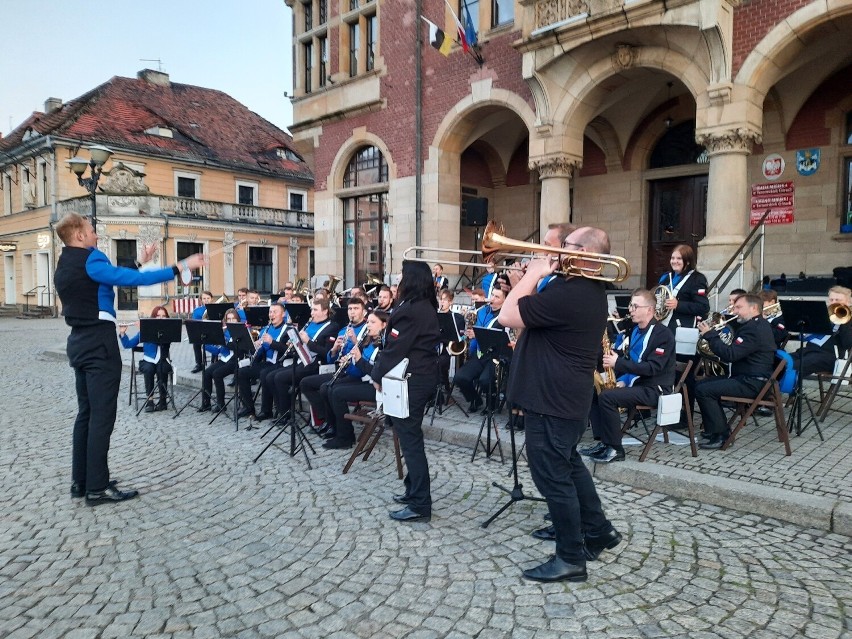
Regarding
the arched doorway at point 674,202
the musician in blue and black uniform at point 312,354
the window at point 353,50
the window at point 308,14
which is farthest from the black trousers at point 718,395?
the window at point 308,14

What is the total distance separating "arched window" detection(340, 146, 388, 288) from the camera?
18359 mm

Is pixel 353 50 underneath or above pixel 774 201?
above

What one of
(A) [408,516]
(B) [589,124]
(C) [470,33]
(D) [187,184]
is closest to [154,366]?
(A) [408,516]

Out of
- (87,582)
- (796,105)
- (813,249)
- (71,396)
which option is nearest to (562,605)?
(87,582)

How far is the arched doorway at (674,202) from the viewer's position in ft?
49.3

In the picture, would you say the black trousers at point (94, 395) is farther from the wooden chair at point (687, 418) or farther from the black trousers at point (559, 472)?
the wooden chair at point (687, 418)

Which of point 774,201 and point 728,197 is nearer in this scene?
point 728,197

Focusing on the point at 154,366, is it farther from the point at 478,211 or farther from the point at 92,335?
the point at 478,211

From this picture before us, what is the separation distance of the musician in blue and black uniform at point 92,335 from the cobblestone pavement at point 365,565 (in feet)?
0.85

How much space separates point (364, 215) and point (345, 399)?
43.9 ft

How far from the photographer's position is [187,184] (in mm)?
32844

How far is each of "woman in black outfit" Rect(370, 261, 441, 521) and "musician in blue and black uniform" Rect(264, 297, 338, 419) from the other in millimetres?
2640

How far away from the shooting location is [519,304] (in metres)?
3.42

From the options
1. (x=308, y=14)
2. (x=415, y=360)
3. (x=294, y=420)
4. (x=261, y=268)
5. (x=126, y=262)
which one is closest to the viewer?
(x=415, y=360)
